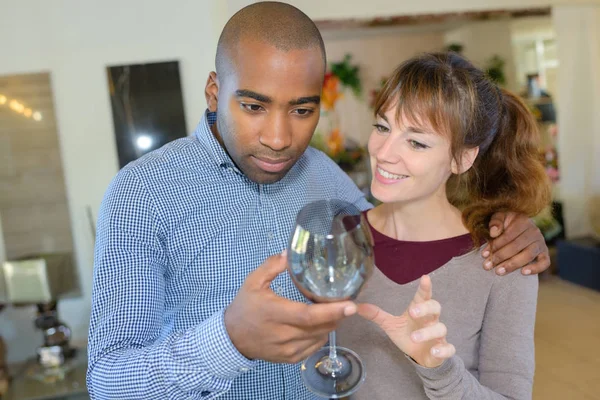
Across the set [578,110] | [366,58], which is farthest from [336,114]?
[578,110]

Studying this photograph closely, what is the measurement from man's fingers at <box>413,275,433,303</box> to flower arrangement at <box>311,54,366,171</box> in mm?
4477

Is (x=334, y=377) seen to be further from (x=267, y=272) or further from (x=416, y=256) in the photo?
(x=416, y=256)

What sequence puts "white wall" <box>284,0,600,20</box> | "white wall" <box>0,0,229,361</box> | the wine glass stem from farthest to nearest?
"white wall" <box>284,0,600,20</box>
"white wall" <box>0,0,229,361</box>
the wine glass stem

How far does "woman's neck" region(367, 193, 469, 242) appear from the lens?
1425 mm

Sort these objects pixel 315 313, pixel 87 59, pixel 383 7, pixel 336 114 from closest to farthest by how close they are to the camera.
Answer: pixel 315 313, pixel 87 59, pixel 383 7, pixel 336 114

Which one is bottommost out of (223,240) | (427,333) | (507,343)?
(507,343)

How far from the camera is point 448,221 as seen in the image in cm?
144

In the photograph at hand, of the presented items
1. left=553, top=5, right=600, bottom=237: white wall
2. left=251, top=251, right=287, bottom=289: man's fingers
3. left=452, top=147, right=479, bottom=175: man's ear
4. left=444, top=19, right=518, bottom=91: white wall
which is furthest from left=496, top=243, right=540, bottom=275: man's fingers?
left=444, top=19, right=518, bottom=91: white wall

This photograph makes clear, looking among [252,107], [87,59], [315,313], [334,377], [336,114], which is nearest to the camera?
[315,313]

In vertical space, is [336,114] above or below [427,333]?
above

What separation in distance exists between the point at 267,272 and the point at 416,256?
0.62 meters

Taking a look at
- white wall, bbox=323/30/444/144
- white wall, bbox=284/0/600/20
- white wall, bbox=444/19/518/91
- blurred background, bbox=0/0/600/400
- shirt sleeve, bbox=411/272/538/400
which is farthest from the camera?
white wall, bbox=323/30/444/144

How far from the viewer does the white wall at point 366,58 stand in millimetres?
7234

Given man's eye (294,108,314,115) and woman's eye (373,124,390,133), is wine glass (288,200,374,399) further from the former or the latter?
woman's eye (373,124,390,133)
